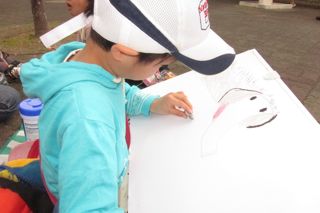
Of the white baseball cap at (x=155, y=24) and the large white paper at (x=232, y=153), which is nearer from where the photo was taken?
the white baseball cap at (x=155, y=24)

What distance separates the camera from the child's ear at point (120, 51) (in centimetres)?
85

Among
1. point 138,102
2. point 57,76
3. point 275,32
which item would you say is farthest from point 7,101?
point 275,32

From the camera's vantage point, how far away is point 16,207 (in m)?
1.04

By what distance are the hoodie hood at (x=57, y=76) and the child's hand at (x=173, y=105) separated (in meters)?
0.31

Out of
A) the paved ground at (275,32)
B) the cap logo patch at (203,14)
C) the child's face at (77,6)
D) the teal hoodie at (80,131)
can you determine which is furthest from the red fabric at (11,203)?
the paved ground at (275,32)

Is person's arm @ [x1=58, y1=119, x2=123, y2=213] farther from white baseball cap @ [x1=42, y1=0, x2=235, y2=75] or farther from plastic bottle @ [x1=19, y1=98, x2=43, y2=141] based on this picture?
plastic bottle @ [x1=19, y1=98, x2=43, y2=141]

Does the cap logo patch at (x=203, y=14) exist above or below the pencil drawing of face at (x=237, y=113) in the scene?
above

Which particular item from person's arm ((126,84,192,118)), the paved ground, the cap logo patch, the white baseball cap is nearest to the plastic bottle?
person's arm ((126,84,192,118))

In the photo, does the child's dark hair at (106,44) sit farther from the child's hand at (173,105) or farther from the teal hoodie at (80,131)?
the child's hand at (173,105)

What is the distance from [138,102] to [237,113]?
35 cm

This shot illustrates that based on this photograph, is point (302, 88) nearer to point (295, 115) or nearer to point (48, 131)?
point (295, 115)

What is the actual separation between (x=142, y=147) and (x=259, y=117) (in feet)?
1.21

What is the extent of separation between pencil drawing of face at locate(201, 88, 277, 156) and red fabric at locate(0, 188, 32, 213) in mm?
Answer: 530

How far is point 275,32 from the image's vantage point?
5430 millimetres
